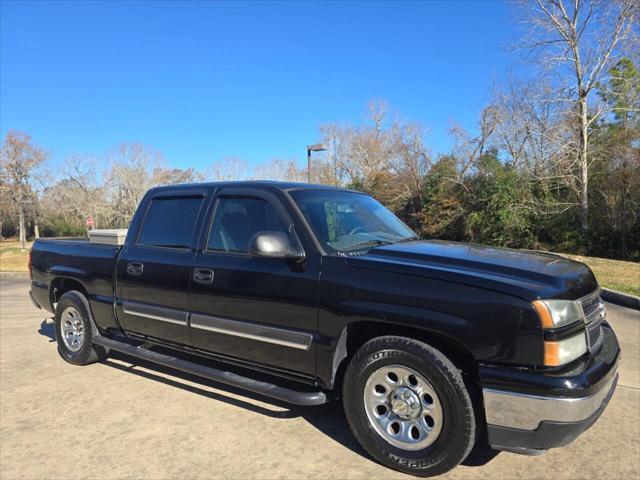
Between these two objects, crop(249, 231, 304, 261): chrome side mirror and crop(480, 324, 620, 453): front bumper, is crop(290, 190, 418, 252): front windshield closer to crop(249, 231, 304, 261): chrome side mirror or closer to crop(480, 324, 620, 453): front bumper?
crop(249, 231, 304, 261): chrome side mirror

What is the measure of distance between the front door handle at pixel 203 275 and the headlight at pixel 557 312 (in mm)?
2403

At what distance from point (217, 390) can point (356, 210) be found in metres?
2.12

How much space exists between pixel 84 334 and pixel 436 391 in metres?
3.91

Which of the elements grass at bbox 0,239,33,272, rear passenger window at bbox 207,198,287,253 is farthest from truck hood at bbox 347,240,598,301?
grass at bbox 0,239,33,272

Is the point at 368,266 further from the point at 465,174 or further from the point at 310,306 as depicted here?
the point at 465,174

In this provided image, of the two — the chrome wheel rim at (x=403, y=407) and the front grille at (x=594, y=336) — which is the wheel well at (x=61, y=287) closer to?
the chrome wheel rim at (x=403, y=407)

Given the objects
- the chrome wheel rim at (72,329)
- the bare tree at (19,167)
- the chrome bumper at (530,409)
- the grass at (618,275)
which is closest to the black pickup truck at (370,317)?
the chrome bumper at (530,409)

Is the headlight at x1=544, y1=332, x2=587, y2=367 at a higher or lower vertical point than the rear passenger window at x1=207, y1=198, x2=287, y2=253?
lower

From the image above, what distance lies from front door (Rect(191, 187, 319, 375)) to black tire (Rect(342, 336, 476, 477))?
398 millimetres

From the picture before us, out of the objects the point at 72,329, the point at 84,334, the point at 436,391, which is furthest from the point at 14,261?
the point at 436,391

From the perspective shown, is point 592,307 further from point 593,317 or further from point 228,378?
point 228,378

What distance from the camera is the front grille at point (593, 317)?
2.81 meters

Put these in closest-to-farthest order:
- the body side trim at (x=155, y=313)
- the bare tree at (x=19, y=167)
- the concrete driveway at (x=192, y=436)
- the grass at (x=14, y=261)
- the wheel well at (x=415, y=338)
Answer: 1. the wheel well at (x=415, y=338)
2. the concrete driveway at (x=192, y=436)
3. the body side trim at (x=155, y=313)
4. the grass at (x=14, y=261)
5. the bare tree at (x=19, y=167)

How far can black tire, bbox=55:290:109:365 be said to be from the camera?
4914 mm
